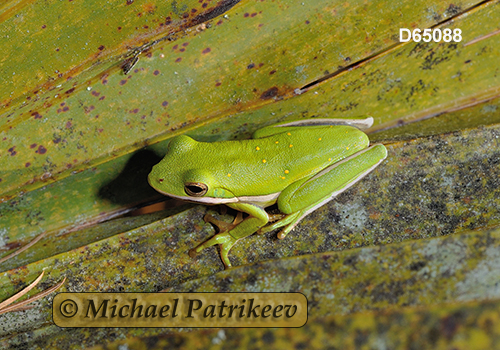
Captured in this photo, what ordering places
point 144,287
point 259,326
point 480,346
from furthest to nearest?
point 144,287, point 259,326, point 480,346

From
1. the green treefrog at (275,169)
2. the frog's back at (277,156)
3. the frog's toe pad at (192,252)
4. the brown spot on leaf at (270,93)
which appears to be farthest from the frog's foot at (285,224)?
the brown spot on leaf at (270,93)

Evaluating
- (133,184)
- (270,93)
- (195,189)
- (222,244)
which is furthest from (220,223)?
(270,93)

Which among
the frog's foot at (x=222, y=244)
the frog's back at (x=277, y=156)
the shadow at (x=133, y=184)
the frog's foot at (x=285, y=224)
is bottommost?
the frog's foot at (x=285, y=224)

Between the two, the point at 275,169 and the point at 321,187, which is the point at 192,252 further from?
the point at 321,187

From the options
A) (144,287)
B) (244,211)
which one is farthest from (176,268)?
(244,211)

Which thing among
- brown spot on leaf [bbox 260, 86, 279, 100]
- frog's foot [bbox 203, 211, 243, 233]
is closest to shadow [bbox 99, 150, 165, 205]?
frog's foot [bbox 203, 211, 243, 233]

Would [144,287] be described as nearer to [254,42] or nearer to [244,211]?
[244,211]

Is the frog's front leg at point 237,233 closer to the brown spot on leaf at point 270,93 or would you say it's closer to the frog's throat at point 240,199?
the frog's throat at point 240,199

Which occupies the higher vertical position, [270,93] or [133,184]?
[270,93]
